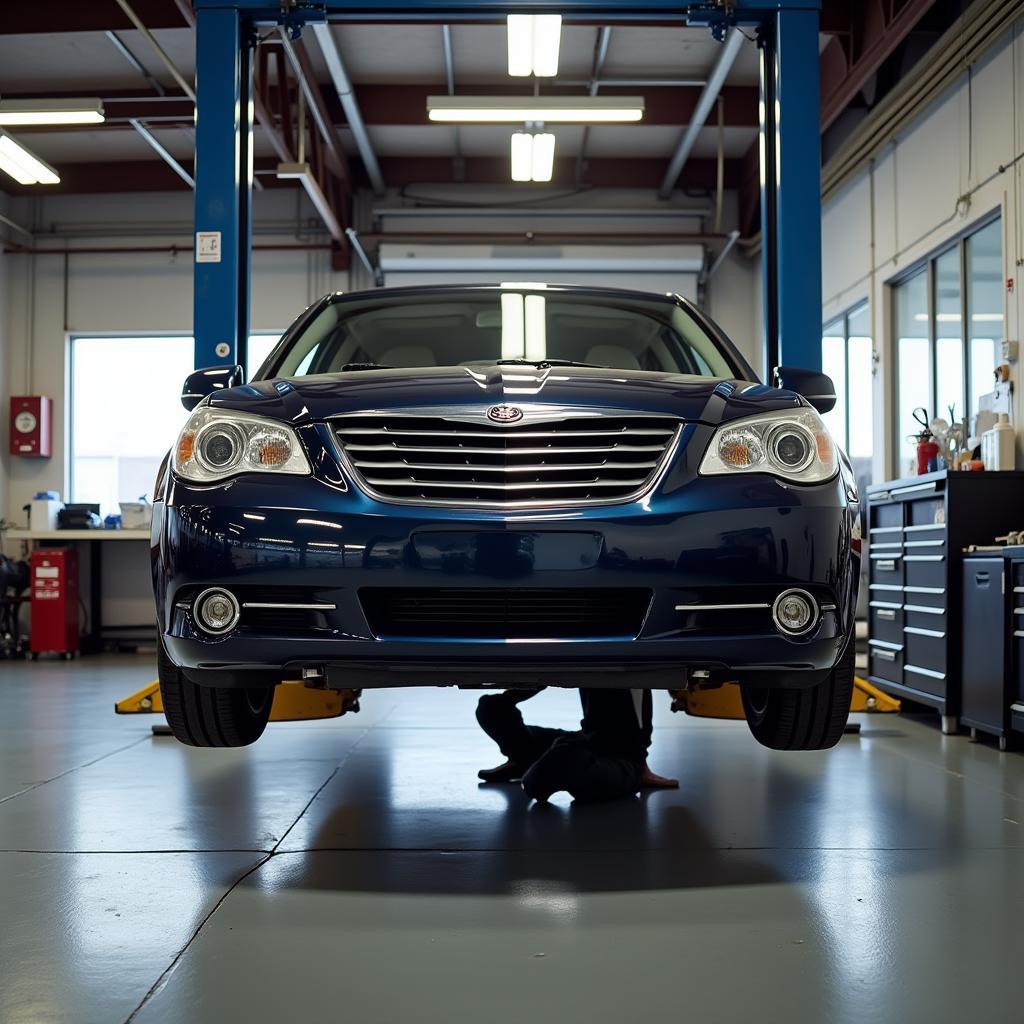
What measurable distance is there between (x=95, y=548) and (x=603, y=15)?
9.10 metres

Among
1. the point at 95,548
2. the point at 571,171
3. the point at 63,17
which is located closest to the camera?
the point at 63,17

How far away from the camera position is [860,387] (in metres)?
10.3

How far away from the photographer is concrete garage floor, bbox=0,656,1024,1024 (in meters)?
1.79

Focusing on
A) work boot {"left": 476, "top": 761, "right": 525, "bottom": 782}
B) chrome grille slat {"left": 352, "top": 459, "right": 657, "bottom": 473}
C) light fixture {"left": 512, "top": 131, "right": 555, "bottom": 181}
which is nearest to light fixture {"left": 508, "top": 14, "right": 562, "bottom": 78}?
light fixture {"left": 512, "top": 131, "right": 555, "bottom": 181}

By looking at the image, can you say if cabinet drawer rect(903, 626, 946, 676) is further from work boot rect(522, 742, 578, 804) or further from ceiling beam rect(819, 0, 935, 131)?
ceiling beam rect(819, 0, 935, 131)

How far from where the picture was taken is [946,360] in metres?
8.15

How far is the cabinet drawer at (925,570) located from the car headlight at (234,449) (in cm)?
390

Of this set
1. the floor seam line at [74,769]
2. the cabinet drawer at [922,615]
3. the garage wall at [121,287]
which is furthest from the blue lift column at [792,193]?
the garage wall at [121,287]

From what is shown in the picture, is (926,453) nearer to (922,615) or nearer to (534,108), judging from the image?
(922,615)

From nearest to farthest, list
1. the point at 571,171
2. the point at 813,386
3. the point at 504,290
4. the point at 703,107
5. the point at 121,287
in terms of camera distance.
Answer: the point at 813,386, the point at 504,290, the point at 703,107, the point at 571,171, the point at 121,287

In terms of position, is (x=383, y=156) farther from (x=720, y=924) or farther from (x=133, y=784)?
(x=720, y=924)

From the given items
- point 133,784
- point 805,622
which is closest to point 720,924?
point 805,622

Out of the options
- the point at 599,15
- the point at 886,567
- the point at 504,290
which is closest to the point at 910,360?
the point at 886,567

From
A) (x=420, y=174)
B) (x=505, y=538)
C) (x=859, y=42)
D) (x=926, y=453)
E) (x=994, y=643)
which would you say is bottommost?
(x=994, y=643)
